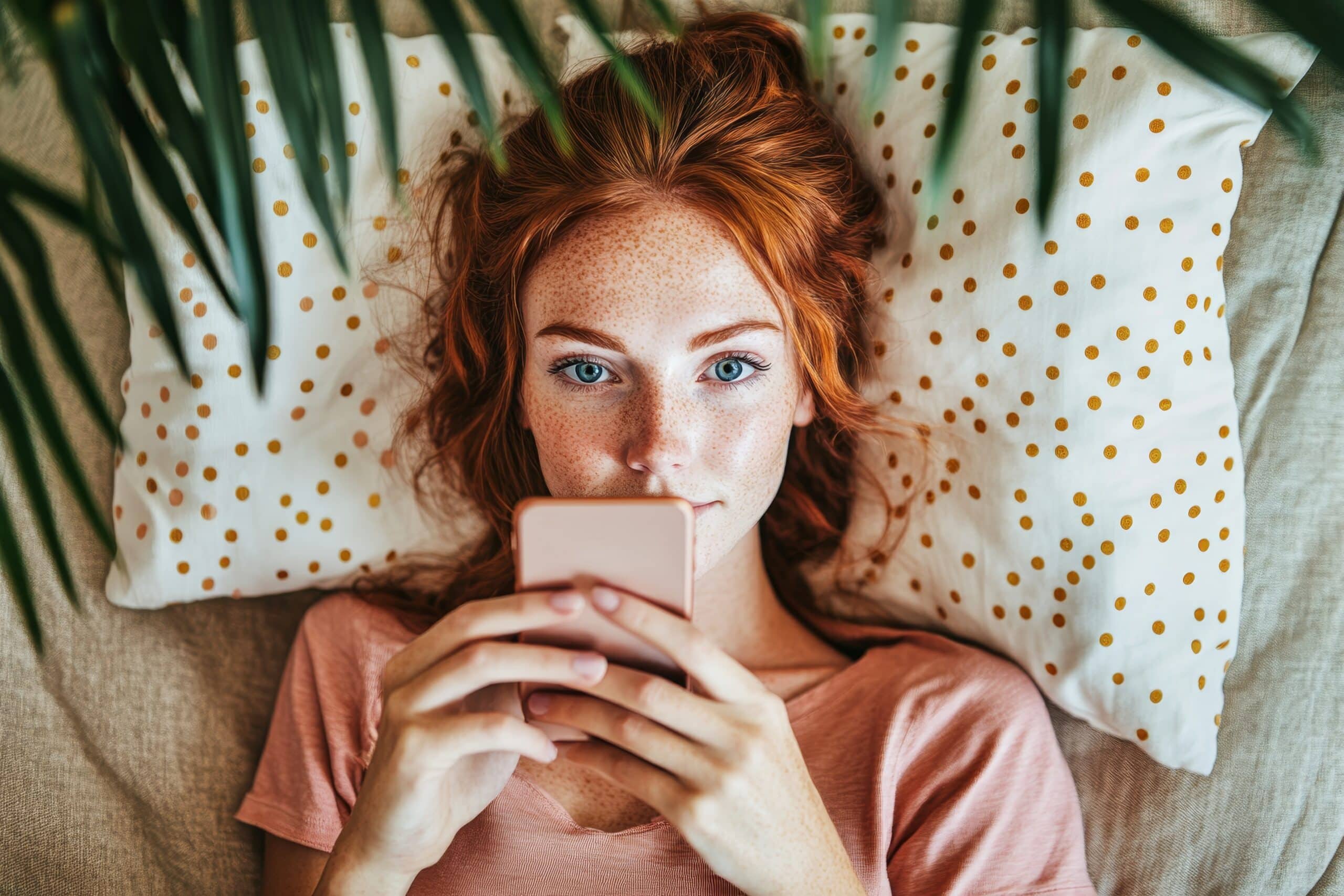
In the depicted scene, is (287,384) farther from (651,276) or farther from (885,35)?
(885,35)

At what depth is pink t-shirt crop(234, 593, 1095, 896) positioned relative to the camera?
1.00 m

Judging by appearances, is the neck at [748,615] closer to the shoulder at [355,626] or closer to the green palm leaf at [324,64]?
the shoulder at [355,626]

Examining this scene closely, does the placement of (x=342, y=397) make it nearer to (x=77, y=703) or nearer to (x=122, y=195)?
(x=77, y=703)

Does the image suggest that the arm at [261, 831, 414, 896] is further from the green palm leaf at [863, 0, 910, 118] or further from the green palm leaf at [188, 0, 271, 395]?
the green palm leaf at [863, 0, 910, 118]

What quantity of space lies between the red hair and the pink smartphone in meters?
0.32

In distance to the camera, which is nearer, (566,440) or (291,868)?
(566,440)

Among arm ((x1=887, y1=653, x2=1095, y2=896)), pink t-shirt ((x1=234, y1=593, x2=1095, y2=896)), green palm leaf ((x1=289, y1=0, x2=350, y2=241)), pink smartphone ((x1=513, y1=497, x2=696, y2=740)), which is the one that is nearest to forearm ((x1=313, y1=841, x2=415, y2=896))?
pink t-shirt ((x1=234, y1=593, x2=1095, y2=896))

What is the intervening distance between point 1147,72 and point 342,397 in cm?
99

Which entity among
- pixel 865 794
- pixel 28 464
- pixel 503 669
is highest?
pixel 28 464

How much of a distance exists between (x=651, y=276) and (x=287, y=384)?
549mm

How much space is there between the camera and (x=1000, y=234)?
40.5 inches

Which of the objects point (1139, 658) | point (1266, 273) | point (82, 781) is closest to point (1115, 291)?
point (1266, 273)

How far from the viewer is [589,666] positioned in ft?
2.47

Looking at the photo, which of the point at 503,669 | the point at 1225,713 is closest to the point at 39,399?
the point at 503,669
